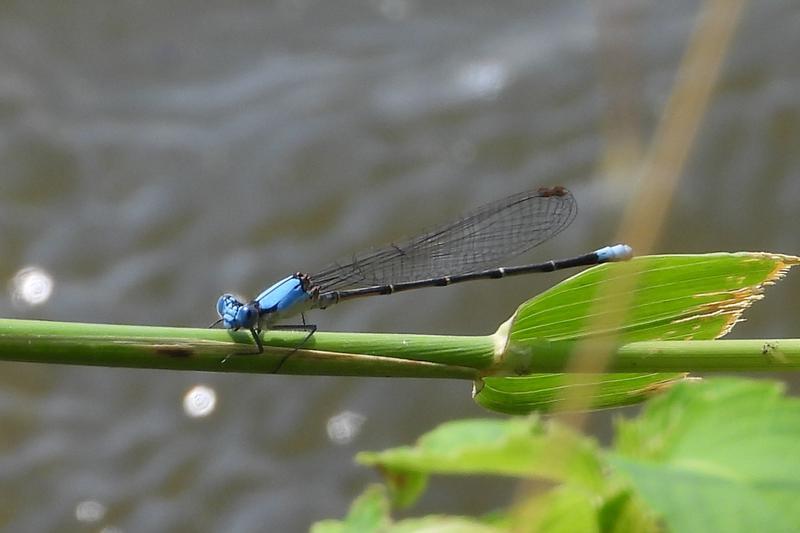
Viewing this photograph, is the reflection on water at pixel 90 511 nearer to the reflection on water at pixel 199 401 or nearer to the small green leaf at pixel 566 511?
the reflection on water at pixel 199 401

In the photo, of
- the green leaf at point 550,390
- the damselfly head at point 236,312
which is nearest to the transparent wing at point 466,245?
the damselfly head at point 236,312

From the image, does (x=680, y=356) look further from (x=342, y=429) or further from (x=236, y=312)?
(x=342, y=429)

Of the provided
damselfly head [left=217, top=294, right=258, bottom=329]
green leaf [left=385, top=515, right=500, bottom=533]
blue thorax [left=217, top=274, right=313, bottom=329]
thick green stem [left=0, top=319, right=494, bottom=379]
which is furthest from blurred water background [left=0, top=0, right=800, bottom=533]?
green leaf [left=385, top=515, right=500, bottom=533]

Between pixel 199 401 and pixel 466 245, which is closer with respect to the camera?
pixel 466 245

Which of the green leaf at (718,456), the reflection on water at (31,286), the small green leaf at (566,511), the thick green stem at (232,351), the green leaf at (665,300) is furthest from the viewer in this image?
the reflection on water at (31,286)

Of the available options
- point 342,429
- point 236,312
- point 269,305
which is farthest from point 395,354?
point 342,429

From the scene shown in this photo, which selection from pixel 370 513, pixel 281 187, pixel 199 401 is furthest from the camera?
pixel 281 187
